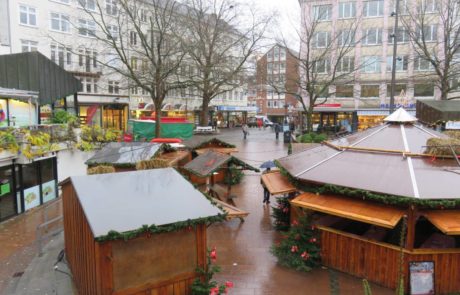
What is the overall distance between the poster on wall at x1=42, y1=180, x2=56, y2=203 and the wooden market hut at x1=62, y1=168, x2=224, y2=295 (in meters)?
9.87

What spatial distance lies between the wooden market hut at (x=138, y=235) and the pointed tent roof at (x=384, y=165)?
11.8 feet

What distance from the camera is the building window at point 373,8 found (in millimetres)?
36375

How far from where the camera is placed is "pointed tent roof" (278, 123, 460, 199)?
738 centimetres

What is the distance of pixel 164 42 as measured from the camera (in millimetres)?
26469

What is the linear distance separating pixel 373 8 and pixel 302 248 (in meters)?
35.1

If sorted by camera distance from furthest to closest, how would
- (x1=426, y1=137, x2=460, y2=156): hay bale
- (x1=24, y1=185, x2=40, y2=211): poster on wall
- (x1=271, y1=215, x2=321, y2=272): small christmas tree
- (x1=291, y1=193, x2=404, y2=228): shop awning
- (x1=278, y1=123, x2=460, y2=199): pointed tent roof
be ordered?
(x1=24, y1=185, x2=40, y2=211): poster on wall, (x1=426, y1=137, x2=460, y2=156): hay bale, (x1=271, y1=215, x2=321, y2=272): small christmas tree, (x1=278, y1=123, x2=460, y2=199): pointed tent roof, (x1=291, y1=193, x2=404, y2=228): shop awning

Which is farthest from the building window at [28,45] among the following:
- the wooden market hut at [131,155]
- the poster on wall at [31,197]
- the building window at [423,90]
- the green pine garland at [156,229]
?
the building window at [423,90]

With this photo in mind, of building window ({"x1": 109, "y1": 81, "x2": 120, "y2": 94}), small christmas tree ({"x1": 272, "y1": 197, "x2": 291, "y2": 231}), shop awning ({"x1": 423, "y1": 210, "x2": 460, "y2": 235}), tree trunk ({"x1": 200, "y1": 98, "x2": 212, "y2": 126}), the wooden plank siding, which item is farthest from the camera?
building window ({"x1": 109, "y1": 81, "x2": 120, "y2": 94})

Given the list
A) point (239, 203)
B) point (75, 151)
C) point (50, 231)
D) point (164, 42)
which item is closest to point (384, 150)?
point (239, 203)

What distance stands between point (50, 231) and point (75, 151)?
19.5ft

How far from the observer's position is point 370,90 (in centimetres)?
3750

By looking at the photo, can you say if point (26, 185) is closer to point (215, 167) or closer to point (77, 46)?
point (215, 167)

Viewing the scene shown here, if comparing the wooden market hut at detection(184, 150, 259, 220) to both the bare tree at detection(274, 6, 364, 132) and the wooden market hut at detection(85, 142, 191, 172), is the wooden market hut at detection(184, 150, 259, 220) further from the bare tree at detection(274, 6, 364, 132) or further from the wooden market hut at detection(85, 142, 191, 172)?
the bare tree at detection(274, 6, 364, 132)

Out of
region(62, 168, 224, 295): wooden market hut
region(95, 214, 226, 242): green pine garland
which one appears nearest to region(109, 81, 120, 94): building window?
region(62, 168, 224, 295): wooden market hut
